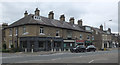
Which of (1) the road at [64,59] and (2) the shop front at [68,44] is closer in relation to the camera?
(1) the road at [64,59]

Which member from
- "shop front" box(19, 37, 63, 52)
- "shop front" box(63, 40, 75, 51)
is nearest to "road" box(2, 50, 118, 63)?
"shop front" box(19, 37, 63, 52)

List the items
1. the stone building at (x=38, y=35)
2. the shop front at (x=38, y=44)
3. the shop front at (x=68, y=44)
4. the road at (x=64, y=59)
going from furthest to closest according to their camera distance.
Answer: the shop front at (x=68, y=44)
the stone building at (x=38, y=35)
the shop front at (x=38, y=44)
the road at (x=64, y=59)

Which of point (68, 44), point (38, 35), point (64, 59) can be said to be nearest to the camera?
point (64, 59)

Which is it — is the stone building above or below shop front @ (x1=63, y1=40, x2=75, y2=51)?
above

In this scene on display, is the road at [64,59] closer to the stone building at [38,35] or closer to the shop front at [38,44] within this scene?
the shop front at [38,44]

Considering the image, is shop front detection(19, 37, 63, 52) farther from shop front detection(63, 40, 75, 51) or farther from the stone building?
shop front detection(63, 40, 75, 51)

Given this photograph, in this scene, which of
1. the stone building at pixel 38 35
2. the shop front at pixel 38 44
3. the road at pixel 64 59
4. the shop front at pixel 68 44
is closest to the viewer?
the road at pixel 64 59

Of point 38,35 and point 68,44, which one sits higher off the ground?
point 38,35

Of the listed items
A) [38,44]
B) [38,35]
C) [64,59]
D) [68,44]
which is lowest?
[68,44]

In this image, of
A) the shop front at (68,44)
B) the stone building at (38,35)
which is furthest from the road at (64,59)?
the shop front at (68,44)

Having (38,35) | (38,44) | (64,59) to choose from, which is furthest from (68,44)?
(64,59)

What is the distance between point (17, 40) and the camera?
108 ft

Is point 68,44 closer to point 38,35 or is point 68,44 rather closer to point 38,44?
point 38,44

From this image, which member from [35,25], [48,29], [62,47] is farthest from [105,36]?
[35,25]
